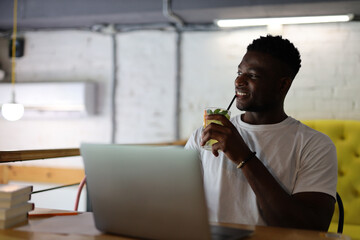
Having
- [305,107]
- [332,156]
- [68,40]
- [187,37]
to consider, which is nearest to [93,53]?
[68,40]

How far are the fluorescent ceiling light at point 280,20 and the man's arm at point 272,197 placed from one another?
2.22 metres

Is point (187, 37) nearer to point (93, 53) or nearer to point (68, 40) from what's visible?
point (93, 53)

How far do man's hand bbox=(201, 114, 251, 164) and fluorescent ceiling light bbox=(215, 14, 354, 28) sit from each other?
87.5 inches

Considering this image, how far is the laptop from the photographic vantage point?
998 mm

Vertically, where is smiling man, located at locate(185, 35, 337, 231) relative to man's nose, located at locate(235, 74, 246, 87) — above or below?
below

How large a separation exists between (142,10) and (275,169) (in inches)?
90.2

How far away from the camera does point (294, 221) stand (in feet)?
4.86

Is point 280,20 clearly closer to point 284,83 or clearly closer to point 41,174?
point 284,83

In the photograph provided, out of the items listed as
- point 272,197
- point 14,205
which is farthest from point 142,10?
point 14,205

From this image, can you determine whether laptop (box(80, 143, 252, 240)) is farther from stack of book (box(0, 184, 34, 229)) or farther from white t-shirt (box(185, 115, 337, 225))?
white t-shirt (box(185, 115, 337, 225))

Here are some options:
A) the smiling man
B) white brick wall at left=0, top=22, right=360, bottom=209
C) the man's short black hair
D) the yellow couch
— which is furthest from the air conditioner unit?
the man's short black hair

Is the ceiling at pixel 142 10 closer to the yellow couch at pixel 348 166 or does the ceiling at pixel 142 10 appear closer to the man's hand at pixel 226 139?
the yellow couch at pixel 348 166

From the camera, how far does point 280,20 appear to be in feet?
11.6

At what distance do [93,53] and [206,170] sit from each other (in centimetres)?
281
